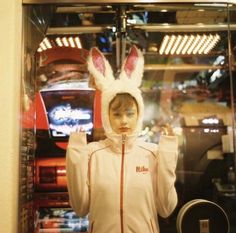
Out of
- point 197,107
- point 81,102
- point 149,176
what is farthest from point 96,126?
point 197,107

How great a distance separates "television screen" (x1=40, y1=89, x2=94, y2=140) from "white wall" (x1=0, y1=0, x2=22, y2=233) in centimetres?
37

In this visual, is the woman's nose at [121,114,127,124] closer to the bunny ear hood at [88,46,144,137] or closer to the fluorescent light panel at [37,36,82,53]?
the bunny ear hood at [88,46,144,137]

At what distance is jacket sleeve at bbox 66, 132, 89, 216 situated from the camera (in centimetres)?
151

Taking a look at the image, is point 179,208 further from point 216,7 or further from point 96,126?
point 216,7

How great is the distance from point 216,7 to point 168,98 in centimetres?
212

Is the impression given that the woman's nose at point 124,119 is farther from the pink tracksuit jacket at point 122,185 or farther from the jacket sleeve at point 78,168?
the jacket sleeve at point 78,168

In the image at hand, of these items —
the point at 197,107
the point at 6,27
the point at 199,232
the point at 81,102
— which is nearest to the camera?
the point at 6,27

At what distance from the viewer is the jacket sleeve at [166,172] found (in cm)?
152

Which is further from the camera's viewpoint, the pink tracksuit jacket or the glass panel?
the glass panel

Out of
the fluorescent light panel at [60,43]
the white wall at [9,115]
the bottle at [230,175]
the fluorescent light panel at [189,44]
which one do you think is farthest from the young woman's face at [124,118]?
the bottle at [230,175]

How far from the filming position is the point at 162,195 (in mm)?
1543

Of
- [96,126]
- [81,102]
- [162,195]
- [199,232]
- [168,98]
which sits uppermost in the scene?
[168,98]

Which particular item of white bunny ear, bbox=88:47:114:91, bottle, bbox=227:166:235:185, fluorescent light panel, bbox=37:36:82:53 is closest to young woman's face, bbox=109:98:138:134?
white bunny ear, bbox=88:47:114:91

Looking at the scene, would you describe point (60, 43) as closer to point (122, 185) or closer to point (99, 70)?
point (99, 70)
